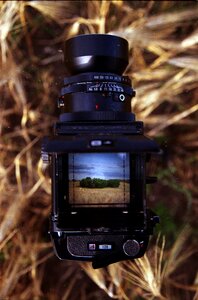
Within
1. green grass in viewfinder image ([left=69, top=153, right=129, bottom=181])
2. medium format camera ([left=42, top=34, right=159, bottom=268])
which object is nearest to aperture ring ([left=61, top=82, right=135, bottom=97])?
medium format camera ([left=42, top=34, right=159, bottom=268])

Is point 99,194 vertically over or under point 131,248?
over

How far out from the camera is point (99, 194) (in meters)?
1.08

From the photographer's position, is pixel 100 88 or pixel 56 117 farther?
pixel 56 117

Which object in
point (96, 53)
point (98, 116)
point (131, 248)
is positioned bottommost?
point (131, 248)

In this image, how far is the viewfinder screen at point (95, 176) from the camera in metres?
1.07

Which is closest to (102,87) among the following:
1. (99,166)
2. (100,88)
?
(100,88)

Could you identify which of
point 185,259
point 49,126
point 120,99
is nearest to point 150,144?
point 120,99

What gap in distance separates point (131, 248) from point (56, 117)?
0.59 meters

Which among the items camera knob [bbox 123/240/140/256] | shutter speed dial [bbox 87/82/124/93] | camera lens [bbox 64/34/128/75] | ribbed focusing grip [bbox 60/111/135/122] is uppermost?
camera lens [bbox 64/34/128/75]

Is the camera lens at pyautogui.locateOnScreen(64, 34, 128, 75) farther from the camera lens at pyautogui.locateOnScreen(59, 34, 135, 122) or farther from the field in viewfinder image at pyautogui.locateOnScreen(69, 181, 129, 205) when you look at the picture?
the field in viewfinder image at pyautogui.locateOnScreen(69, 181, 129, 205)

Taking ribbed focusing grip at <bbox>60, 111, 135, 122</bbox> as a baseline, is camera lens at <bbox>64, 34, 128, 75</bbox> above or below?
above

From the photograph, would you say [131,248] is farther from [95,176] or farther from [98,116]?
[98,116]

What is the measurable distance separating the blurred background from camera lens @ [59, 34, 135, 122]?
37cm

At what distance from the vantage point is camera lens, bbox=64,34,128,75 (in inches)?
43.3
